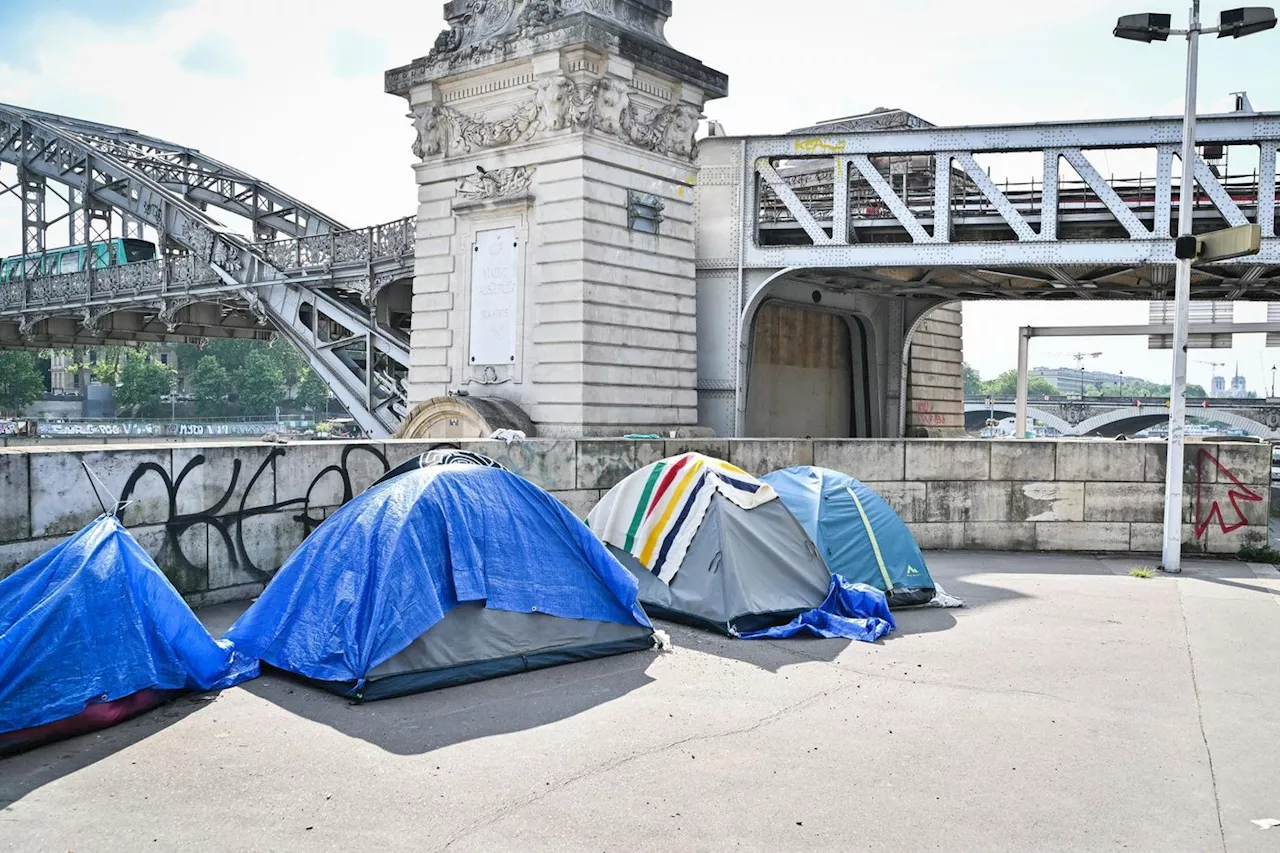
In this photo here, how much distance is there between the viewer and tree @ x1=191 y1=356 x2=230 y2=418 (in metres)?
98.3

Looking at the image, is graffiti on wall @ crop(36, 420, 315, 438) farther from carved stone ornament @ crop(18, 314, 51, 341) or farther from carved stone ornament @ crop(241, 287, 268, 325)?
carved stone ornament @ crop(241, 287, 268, 325)

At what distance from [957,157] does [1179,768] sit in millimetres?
16443

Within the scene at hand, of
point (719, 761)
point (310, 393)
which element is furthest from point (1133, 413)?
point (719, 761)

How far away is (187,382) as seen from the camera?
10538cm

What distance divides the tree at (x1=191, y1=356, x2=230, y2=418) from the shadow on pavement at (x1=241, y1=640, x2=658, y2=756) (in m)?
97.5

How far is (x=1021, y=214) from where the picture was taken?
22.0 metres

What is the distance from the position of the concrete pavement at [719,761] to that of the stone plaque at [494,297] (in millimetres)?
11158

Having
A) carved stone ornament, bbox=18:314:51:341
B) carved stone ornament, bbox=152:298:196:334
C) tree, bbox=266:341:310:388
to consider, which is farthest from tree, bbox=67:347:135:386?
carved stone ornament, bbox=152:298:196:334

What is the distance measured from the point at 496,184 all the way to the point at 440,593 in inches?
518

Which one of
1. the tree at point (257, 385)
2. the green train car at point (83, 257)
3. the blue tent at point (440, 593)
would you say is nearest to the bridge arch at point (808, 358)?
the blue tent at point (440, 593)

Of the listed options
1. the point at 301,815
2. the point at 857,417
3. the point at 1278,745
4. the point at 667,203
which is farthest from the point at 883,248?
Answer: the point at 301,815

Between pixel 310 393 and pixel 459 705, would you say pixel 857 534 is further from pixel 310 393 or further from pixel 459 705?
pixel 310 393

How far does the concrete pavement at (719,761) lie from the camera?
530 cm

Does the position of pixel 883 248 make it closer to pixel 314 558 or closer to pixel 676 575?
pixel 676 575
